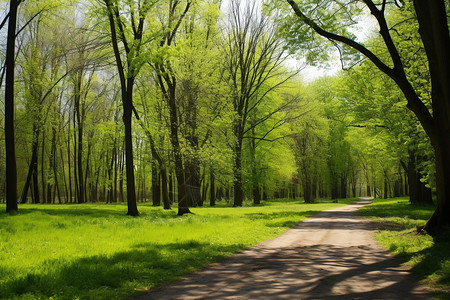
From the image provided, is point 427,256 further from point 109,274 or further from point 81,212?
point 81,212

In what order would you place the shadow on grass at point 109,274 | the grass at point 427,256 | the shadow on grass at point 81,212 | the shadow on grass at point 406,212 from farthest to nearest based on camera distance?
1. the shadow on grass at point 406,212
2. the shadow on grass at point 81,212
3. the grass at point 427,256
4. the shadow on grass at point 109,274

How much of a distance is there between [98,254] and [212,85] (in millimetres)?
20692

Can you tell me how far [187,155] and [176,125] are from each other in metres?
2.21

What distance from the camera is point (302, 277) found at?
6.60 metres

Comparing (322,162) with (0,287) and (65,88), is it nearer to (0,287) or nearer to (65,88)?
(65,88)

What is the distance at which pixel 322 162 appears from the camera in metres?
47.9

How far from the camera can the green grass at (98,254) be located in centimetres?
561

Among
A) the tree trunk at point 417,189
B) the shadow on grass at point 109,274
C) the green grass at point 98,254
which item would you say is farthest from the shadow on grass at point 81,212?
the tree trunk at point 417,189

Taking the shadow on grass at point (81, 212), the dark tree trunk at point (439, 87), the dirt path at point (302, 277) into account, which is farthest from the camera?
the shadow on grass at point (81, 212)

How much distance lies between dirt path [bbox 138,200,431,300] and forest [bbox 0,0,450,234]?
3.35 metres

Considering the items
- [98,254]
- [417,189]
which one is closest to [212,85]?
[417,189]

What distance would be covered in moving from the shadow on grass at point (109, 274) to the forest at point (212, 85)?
7.32 m

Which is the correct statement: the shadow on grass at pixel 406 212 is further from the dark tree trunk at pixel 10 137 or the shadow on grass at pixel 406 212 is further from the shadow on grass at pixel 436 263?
the dark tree trunk at pixel 10 137

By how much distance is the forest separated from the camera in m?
12.3
